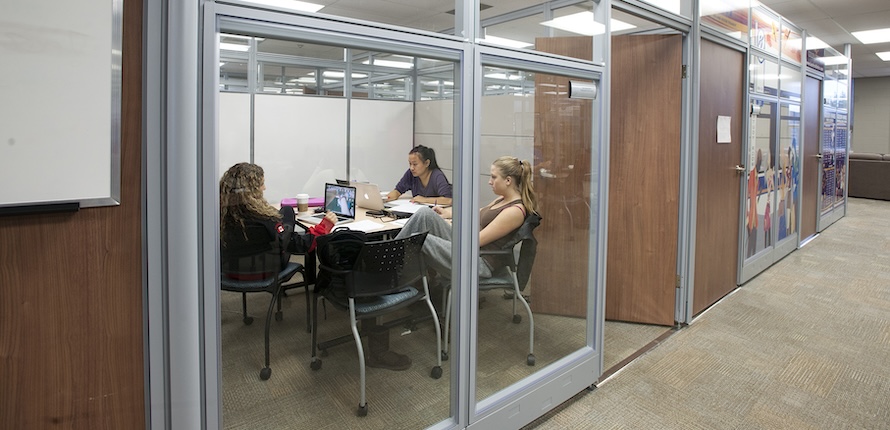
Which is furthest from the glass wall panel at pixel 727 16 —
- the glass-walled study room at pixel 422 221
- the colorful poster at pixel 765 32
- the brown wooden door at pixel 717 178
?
the glass-walled study room at pixel 422 221

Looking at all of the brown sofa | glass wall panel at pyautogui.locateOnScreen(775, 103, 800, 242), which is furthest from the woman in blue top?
the brown sofa

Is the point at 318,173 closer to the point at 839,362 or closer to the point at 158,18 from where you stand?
the point at 158,18

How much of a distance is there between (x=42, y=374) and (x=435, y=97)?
58.3 inches

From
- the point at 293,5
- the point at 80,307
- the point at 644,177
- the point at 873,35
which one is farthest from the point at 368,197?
the point at 873,35

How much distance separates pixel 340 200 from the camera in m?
2.55

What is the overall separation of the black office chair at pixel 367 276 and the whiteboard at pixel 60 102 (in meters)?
0.90

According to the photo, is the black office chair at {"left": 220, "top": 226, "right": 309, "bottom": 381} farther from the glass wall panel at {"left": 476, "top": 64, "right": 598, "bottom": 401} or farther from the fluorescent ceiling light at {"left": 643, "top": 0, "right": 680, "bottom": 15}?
the fluorescent ceiling light at {"left": 643, "top": 0, "right": 680, "bottom": 15}

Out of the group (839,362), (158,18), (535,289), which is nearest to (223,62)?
(158,18)

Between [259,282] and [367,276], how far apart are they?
0.39 meters

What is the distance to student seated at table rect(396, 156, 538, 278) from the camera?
2066 mm

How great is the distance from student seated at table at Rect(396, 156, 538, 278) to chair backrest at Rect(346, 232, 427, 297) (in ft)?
→ 0.13

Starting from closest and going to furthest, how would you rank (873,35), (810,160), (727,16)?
(727,16) < (810,160) < (873,35)

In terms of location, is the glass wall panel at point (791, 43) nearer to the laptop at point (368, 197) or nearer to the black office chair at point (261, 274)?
the laptop at point (368, 197)

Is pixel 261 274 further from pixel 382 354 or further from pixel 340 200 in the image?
pixel 340 200
